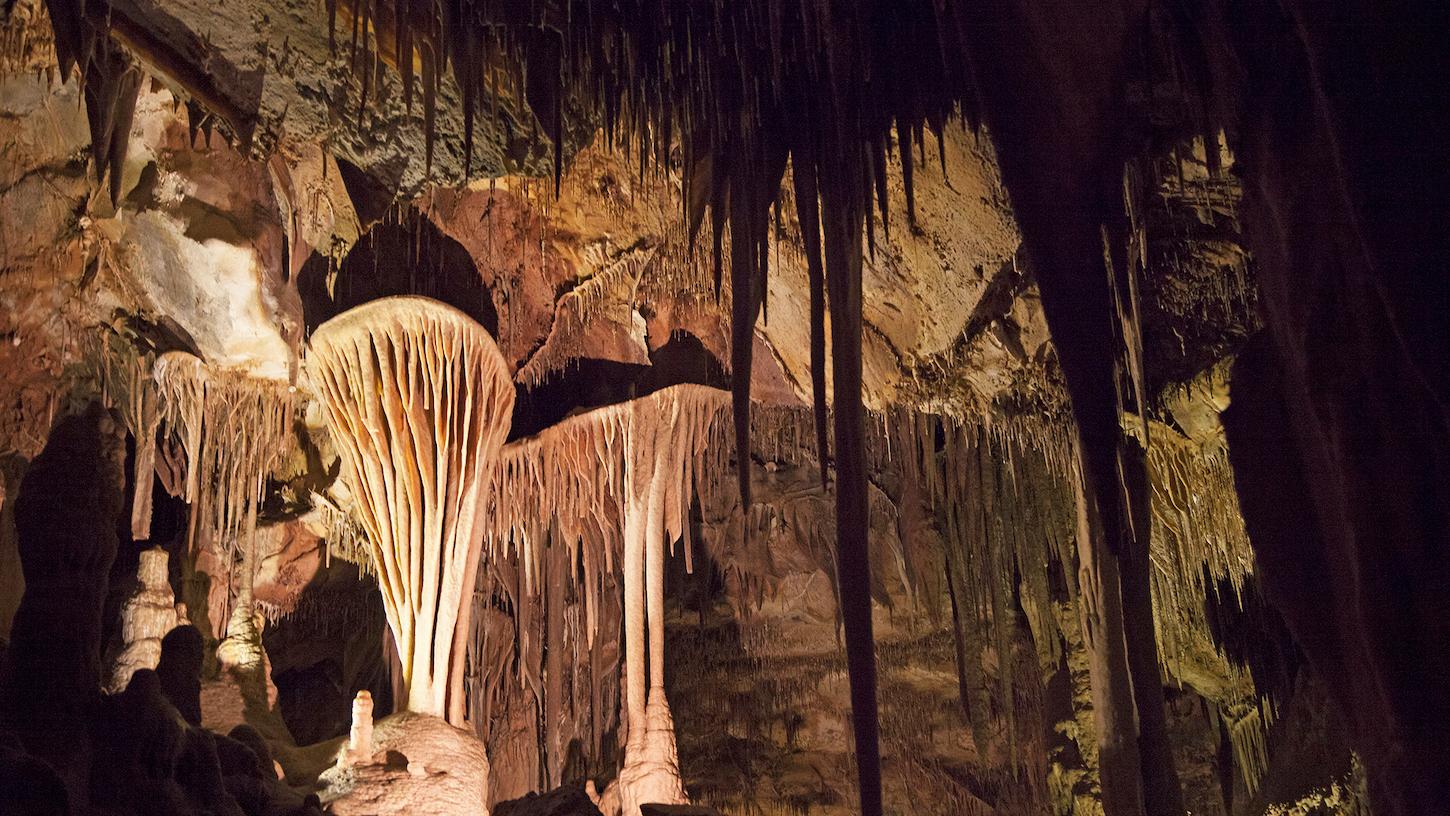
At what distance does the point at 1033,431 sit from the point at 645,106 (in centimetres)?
424

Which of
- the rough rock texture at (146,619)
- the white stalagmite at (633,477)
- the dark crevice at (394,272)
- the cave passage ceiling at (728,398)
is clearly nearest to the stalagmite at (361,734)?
the cave passage ceiling at (728,398)

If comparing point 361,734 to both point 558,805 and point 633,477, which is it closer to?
point 558,805

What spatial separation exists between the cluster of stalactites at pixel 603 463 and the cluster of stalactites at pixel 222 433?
2104 millimetres

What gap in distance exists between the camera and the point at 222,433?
27.2 ft

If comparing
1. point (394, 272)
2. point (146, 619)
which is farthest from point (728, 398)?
point (146, 619)

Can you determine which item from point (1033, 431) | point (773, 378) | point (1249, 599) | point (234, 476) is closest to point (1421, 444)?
point (1033, 431)

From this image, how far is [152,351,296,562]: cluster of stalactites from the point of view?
25.7 ft

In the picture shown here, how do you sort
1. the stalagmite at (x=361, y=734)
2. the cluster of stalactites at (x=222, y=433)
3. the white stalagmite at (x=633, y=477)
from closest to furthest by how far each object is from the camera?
1. the stalagmite at (x=361, y=734)
2. the white stalagmite at (x=633, y=477)
3. the cluster of stalactites at (x=222, y=433)

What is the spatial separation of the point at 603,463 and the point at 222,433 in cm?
336

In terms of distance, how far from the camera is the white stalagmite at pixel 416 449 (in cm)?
637

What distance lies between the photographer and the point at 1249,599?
8.39 m

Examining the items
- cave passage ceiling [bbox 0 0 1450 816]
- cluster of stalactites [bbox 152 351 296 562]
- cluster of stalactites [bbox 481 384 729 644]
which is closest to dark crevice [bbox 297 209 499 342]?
cave passage ceiling [bbox 0 0 1450 816]

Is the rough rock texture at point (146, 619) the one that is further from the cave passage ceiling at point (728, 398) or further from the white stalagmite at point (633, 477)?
the white stalagmite at point (633, 477)

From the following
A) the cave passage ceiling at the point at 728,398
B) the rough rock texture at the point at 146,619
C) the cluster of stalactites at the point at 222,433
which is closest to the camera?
the cave passage ceiling at the point at 728,398
